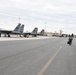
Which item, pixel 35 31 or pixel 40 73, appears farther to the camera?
pixel 35 31

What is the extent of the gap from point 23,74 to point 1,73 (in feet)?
2.74

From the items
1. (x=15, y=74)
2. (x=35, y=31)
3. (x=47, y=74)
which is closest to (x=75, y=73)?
(x=47, y=74)

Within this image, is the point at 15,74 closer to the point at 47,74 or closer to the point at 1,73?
the point at 1,73

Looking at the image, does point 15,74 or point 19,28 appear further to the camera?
point 19,28

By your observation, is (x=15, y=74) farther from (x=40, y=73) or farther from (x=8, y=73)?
(x=40, y=73)

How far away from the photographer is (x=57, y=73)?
30.9 ft

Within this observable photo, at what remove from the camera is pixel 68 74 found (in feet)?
30.1

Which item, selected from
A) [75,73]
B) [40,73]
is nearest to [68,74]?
[75,73]

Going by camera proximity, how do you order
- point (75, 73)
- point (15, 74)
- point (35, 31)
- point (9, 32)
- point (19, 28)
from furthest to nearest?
point (35, 31) → point (19, 28) → point (9, 32) → point (75, 73) → point (15, 74)

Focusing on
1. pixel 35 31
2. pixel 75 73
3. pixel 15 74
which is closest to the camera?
pixel 15 74

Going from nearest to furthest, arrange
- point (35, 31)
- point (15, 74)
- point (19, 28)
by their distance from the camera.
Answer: point (15, 74), point (19, 28), point (35, 31)

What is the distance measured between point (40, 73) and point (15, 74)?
0.98 metres

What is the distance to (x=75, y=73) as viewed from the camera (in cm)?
947

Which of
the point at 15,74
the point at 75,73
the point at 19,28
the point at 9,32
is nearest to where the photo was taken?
the point at 15,74
